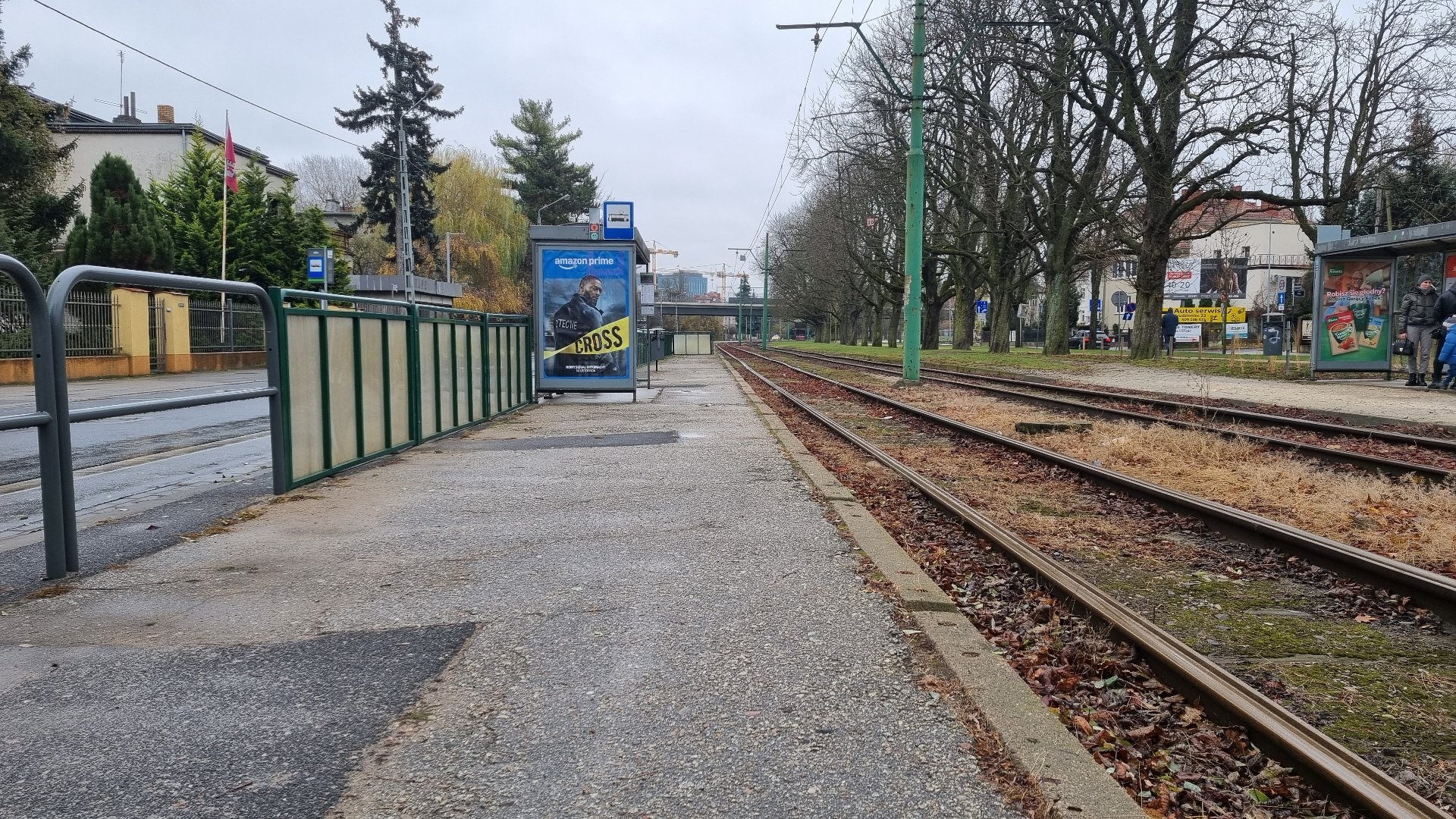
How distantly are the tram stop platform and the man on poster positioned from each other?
1008 cm

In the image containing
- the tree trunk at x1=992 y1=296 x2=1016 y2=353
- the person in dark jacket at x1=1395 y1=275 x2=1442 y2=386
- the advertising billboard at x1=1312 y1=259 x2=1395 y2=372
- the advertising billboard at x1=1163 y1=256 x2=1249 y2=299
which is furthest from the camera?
the advertising billboard at x1=1163 y1=256 x2=1249 y2=299

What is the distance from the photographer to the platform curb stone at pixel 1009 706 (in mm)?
2555

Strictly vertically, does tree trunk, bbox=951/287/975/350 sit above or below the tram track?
above

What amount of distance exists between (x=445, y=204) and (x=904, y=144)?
3323cm

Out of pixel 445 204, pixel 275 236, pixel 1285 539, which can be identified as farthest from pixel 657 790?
pixel 445 204

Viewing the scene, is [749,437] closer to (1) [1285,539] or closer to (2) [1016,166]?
(1) [1285,539]

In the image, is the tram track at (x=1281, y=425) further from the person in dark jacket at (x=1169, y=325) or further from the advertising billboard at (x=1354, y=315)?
the person in dark jacket at (x=1169, y=325)

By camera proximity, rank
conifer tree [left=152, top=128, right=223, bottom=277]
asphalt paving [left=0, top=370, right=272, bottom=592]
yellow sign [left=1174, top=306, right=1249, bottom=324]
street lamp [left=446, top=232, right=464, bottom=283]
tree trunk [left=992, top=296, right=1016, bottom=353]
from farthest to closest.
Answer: yellow sign [left=1174, top=306, right=1249, bottom=324], street lamp [left=446, top=232, right=464, bottom=283], tree trunk [left=992, top=296, right=1016, bottom=353], conifer tree [left=152, top=128, right=223, bottom=277], asphalt paving [left=0, top=370, right=272, bottom=592]

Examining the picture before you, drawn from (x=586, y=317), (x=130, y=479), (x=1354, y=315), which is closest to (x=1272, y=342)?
(x=1354, y=315)

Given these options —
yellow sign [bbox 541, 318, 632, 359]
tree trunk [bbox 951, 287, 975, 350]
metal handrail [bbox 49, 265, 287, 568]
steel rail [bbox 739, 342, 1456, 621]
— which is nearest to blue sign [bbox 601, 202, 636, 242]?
yellow sign [bbox 541, 318, 632, 359]

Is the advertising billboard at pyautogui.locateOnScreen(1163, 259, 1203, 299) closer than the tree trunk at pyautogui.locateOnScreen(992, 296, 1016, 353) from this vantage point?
No

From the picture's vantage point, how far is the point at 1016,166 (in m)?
32.3

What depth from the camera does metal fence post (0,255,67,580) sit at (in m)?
4.71

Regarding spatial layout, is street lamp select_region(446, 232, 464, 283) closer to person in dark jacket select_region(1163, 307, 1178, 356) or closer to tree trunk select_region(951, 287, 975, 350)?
tree trunk select_region(951, 287, 975, 350)
